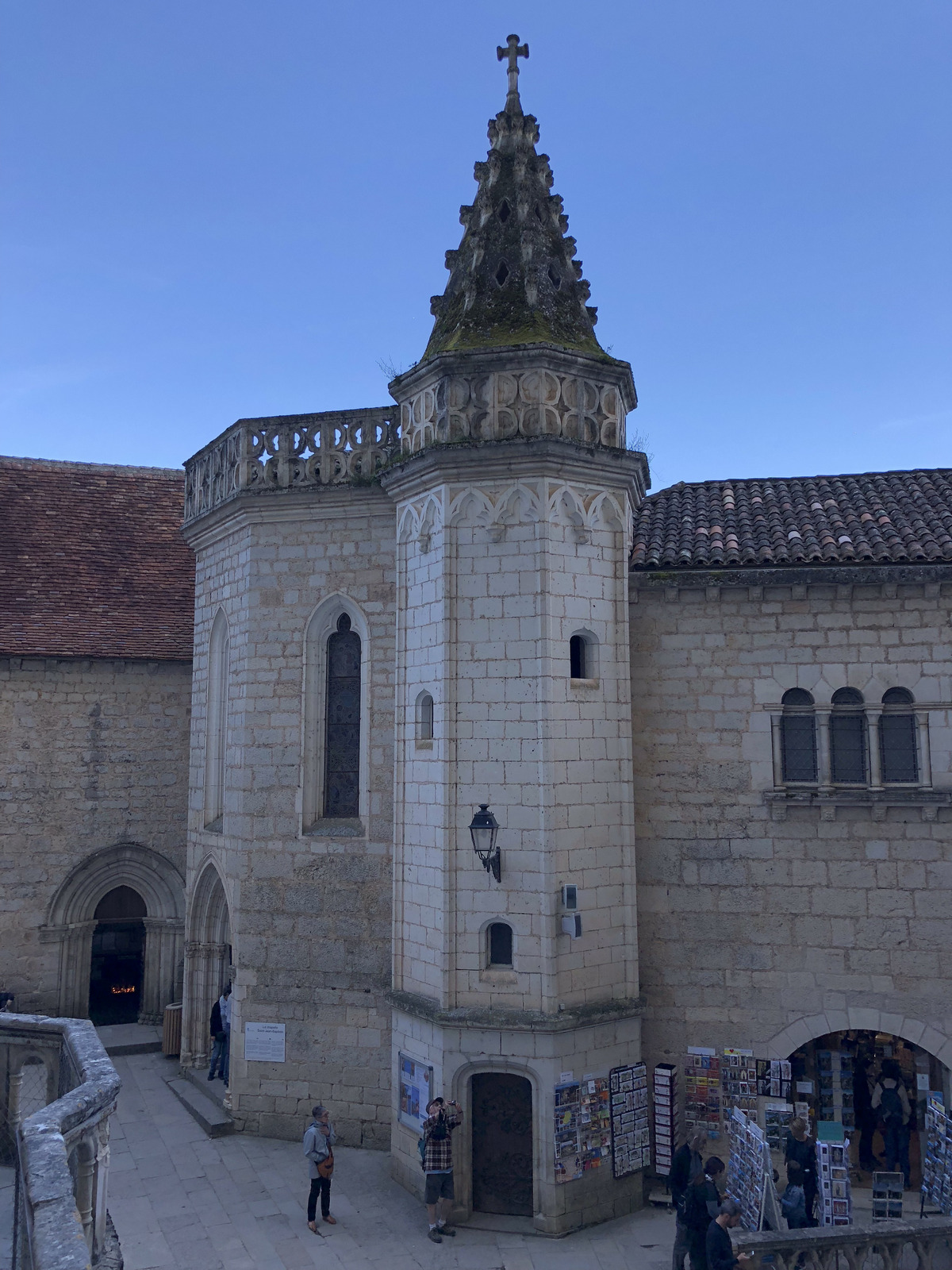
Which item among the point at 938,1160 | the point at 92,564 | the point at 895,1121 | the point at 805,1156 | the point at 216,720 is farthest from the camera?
the point at 92,564

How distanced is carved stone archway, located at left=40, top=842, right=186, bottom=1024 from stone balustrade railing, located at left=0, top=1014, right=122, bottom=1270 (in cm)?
454

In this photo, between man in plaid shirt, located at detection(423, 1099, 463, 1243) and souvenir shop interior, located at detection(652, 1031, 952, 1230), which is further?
souvenir shop interior, located at detection(652, 1031, 952, 1230)

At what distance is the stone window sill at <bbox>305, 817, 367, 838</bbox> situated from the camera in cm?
1240

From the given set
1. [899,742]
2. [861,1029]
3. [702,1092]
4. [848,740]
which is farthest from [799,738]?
[702,1092]

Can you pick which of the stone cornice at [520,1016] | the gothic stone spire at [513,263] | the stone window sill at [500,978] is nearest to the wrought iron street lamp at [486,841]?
the stone window sill at [500,978]

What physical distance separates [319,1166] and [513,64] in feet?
43.5

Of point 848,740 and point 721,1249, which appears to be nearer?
point 721,1249

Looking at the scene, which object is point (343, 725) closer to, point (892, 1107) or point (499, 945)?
point (499, 945)

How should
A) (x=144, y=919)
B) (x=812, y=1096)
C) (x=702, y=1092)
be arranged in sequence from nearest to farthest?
(x=702, y=1092), (x=812, y=1096), (x=144, y=919)

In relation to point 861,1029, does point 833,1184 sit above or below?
below

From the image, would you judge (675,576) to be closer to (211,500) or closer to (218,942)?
(211,500)

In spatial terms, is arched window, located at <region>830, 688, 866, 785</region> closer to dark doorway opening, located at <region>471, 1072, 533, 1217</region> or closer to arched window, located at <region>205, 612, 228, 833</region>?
dark doorway opening, located at <region>471, 1072, 533, 1217</region>

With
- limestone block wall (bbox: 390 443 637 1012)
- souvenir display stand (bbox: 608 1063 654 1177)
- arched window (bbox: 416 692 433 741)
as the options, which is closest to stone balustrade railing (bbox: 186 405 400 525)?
limestone block wall (bbox: 390 443 637 1012)

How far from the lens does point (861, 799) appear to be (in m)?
11.2
